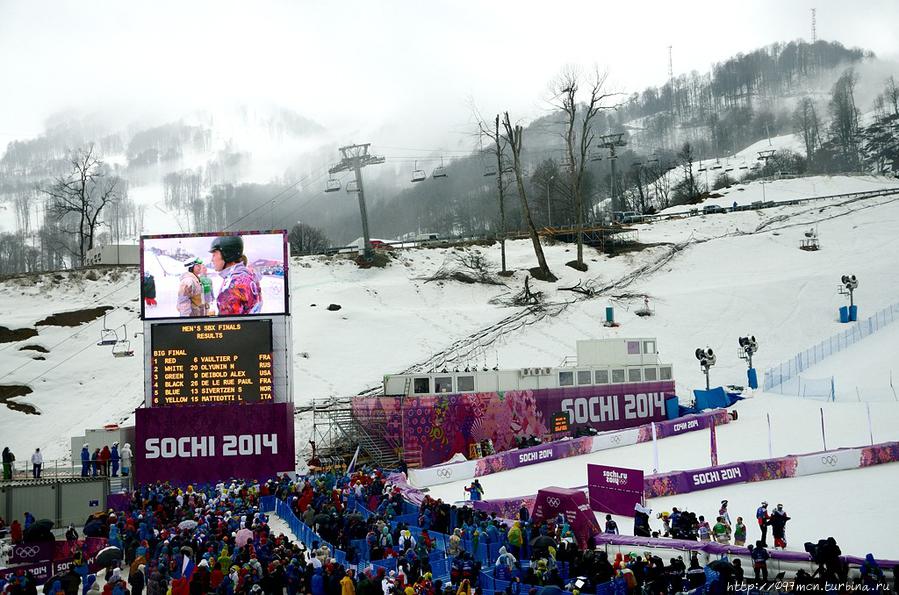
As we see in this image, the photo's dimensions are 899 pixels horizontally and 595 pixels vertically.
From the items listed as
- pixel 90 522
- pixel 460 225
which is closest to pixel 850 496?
pixel 90 522

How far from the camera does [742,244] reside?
6675 cm

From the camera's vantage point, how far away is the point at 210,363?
1233 inches

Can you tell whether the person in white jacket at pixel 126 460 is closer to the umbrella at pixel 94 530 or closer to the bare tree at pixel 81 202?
the umbrella at pixel 94 530

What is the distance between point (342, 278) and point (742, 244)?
108 ft

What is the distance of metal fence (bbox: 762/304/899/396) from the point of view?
42.9 m

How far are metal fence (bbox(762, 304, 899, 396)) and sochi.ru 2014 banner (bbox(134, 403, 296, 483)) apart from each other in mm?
26213

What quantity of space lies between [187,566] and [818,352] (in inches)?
1578

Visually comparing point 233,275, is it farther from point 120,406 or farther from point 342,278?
point 342,278

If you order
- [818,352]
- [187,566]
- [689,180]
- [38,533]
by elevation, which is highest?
[689,180]

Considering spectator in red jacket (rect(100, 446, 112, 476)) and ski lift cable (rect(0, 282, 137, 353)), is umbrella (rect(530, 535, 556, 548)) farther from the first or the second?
ski lift cable (rect(0, 282, 137, 353))

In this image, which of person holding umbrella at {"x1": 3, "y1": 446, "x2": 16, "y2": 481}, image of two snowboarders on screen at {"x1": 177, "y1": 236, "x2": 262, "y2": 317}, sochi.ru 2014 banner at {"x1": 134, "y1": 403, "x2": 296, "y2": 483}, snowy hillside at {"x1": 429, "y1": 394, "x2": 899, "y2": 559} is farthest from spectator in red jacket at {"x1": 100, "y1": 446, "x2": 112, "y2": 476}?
snowy hillside at {"x1": 429, "y1": 394, "x2": 899, "y2": 559}

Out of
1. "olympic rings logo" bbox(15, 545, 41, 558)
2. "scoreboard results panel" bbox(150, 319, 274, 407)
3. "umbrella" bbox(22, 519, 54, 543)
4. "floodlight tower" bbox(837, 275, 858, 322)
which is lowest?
"olympic rings logo" bbox(15, 545, 41, 558)

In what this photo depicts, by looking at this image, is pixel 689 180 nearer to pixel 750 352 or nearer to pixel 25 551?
pixel 750 352

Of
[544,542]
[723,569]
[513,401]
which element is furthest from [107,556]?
[513,401]
